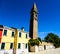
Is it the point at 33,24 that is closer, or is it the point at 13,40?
the point at 13,40

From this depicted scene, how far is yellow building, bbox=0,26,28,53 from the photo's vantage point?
26047 mm

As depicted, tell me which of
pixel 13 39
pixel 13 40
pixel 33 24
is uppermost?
pixel 33 24

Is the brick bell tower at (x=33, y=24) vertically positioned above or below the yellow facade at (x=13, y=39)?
above

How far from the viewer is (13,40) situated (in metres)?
29.1

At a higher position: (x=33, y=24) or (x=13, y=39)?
(x=33, y=24)

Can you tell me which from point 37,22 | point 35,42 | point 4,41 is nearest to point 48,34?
point 37,22

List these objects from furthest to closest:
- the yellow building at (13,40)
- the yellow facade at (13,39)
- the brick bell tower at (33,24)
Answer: the brick bell tower at (33,24) → the yellow facade at (13,39) → the yellow building at (13,40)

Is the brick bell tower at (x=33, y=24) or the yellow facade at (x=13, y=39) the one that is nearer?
the yellow facade at (x=13, y=39)

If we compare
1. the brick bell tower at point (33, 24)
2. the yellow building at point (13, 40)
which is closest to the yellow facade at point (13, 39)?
the yellow building at point (13, 40)

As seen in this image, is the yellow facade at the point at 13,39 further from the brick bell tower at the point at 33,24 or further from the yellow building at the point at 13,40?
the brick bell tower at the point at 33,24

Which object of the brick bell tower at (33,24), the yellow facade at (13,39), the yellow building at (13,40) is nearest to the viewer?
the yellow building at (13,40)

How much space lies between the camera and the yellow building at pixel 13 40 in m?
26.0

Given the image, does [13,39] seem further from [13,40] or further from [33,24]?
[33,24]

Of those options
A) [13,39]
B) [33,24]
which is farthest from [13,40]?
[33,24]
